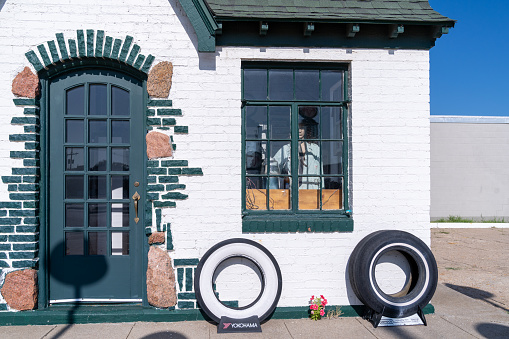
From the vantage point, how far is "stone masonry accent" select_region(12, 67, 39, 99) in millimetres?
4496

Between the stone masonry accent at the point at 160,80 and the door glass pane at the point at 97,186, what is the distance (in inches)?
47.5

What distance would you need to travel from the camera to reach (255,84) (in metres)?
4.89

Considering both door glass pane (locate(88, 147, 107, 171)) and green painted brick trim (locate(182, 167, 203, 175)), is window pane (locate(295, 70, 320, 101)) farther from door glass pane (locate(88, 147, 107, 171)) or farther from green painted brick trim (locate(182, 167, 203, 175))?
door glass pane (locate(88, 147, 107, 171))

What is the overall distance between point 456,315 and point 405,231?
1232mm

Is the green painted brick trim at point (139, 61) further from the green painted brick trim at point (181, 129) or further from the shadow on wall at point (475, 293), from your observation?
the shadow on wall at point (475, 293)

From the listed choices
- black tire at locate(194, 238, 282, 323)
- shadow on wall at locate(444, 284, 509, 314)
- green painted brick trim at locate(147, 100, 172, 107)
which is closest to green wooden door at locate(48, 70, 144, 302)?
green painted brick trim at locate(147, 100, 172, 107)

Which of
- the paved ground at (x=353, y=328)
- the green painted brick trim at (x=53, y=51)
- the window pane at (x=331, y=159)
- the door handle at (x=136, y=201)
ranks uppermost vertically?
the green painted brick trim at (x=53, y=51)

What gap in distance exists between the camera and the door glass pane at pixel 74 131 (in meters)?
4.73

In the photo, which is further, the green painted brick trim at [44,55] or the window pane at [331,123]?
the window pane at [331,123]

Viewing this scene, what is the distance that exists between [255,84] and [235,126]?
2.04 ft

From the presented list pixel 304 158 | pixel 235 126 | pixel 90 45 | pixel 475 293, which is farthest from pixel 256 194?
pixel 475 293

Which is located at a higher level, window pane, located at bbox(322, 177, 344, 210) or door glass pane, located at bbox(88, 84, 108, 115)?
door glass pane, located at bbox(88, 84, 108, 115)

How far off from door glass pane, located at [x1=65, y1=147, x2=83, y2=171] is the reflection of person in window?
7.68ft

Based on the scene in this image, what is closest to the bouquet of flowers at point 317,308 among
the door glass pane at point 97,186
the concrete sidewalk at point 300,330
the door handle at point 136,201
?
the concrete sidewalk at point 300,330
